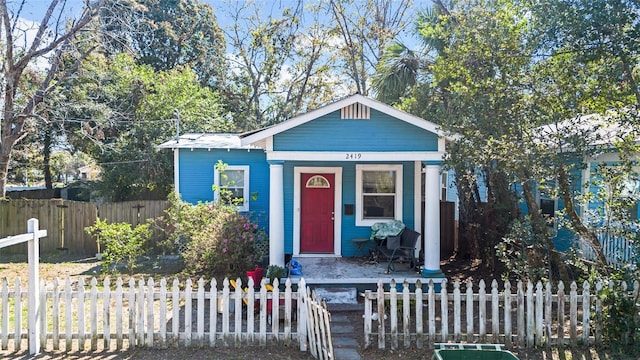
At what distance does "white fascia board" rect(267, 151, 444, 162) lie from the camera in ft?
28.5

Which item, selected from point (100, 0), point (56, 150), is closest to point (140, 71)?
point (100, 0)

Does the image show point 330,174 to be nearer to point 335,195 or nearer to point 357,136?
point 335,195

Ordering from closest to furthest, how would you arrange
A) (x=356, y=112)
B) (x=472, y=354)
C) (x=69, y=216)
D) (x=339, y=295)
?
(x=472, y=354) < (x=339, y=295) < (x=356, y=112) < (x=69, y=216)

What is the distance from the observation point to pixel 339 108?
28.5ft

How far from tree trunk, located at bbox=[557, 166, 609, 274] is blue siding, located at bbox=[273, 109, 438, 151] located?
272cm

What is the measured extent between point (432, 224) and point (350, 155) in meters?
2.21

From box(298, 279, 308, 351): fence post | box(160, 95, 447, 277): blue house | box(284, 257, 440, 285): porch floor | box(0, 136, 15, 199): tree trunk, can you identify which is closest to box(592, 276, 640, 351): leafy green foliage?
box(284, 257, 440, 285): porch floor

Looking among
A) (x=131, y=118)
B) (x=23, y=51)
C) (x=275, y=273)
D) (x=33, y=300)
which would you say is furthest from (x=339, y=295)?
(x=131, y=118)

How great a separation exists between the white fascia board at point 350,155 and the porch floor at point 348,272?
2379 millimetres

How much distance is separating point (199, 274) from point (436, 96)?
7.04 meters

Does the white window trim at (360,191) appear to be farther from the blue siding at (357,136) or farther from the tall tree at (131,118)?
the tall tree at (131,118)

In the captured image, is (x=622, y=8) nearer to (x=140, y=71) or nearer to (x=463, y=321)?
(x=463, y=321)

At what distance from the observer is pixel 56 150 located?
24844 mm

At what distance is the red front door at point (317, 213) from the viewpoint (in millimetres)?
10859
